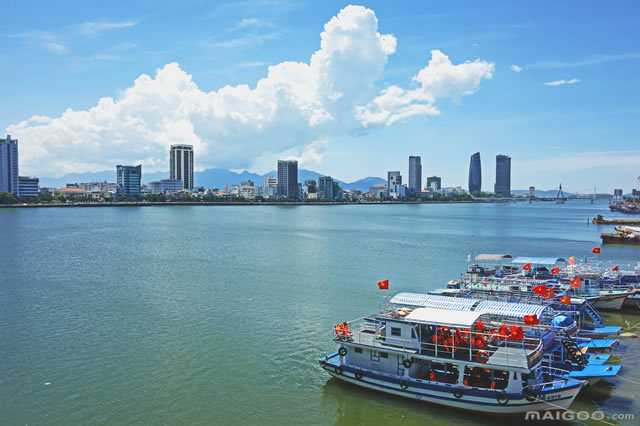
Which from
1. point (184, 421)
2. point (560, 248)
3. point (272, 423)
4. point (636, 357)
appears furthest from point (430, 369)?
point (560, 248)

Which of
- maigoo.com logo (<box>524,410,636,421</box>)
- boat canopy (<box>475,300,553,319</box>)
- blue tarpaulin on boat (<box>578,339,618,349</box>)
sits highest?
boat canopy (<box>475,300,553,319</box>)

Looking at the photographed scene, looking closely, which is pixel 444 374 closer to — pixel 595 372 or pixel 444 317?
pixel 444 317

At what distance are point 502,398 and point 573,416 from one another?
3308mm

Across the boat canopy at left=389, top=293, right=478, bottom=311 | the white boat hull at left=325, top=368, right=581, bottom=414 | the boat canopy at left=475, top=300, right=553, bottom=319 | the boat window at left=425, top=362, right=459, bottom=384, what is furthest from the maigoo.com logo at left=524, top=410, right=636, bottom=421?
the boat canopy at left=389, top=293, right=478, bottom=311

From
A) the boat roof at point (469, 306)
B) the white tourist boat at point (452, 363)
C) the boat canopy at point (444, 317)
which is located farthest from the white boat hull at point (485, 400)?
the boat roof at point (469, 306)

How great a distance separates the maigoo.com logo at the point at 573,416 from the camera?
826 inches

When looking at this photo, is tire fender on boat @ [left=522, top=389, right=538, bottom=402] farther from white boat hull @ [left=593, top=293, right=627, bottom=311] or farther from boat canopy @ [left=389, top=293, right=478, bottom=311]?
white boat hull @ [left=593, top=293, right=627, bottom=311]

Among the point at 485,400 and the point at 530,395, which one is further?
the point at 485,400

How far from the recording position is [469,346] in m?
22.3

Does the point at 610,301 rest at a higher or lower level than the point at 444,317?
lower

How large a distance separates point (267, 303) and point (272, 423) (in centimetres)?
1982

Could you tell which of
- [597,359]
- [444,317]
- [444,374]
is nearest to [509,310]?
[444,317]

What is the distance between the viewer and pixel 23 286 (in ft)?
154

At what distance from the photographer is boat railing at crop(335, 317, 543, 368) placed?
21667 mm
